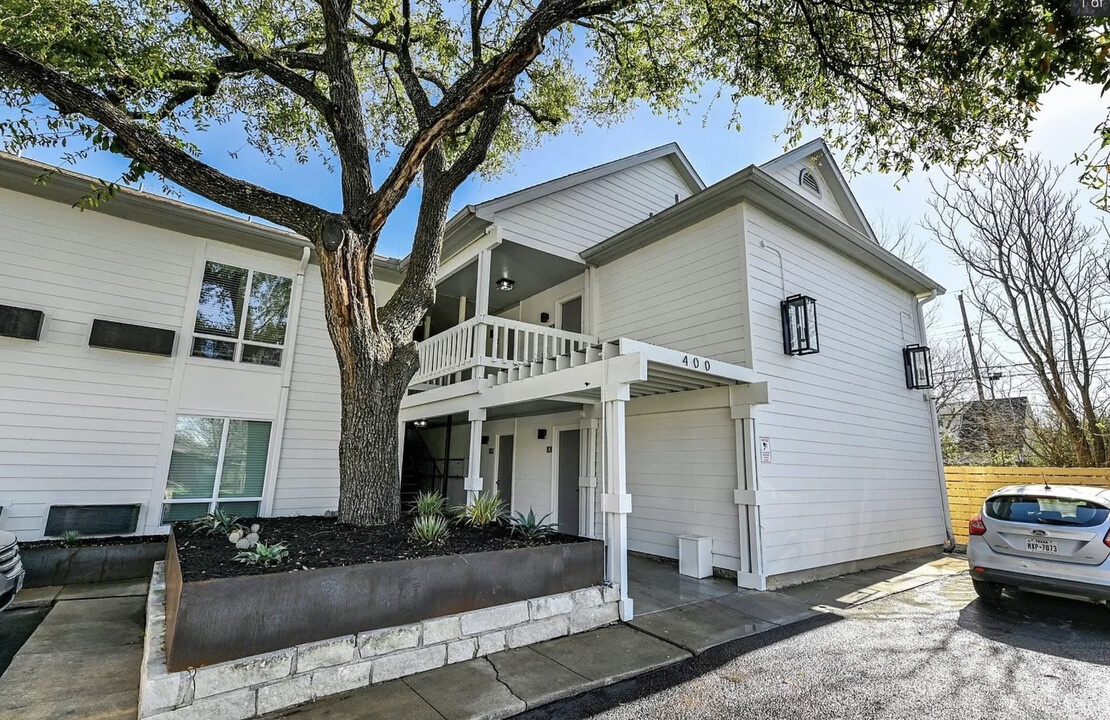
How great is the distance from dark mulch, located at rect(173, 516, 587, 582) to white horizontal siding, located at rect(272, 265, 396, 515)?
2892 millimetres

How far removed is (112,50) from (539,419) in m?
7.69

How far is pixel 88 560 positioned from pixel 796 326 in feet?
31.5

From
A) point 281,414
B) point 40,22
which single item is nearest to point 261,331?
point 281,414

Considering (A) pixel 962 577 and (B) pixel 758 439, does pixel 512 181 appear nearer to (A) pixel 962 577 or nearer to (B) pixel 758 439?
(B) pixel 758 439

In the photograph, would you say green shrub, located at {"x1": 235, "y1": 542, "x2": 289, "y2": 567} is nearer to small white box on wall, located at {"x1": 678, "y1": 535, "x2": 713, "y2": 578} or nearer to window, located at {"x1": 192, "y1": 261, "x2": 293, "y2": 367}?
small white box on wall, located at {"x1": 678, "y1": 535, "x2": 713, "y2": 578}

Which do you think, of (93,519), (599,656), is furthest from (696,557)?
(93,519)

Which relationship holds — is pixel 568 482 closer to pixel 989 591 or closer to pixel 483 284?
pixel 483 284

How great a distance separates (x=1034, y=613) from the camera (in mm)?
5395

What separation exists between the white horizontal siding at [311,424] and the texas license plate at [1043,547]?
923 centimetres

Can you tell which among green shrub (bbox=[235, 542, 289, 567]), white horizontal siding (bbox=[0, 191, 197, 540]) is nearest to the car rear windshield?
green shrub (bbox=[235, 542, 289, 567])

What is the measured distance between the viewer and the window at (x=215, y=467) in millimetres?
7707

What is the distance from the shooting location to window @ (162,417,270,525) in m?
7.71

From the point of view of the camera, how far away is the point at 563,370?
5863mm

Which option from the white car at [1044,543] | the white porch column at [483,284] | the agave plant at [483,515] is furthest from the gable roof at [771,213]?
the agave plant at [483,515]
